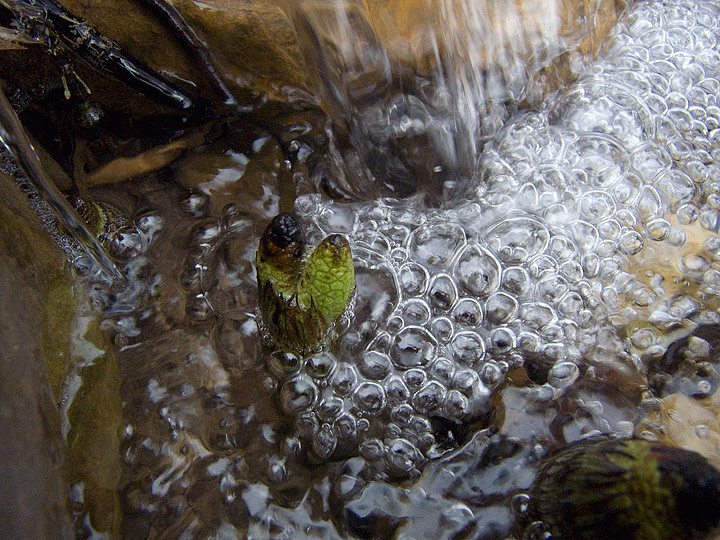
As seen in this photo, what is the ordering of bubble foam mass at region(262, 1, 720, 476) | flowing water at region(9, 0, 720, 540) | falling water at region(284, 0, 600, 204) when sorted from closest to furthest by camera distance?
flowing water at region(9, 0, 720, 540)
bubble foam mass at region(262, 1, 720, 476)
falling water at region(284, 0, 600, 204)

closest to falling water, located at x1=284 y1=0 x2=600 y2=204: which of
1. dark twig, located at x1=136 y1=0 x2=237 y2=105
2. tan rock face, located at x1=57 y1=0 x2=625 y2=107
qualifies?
tan rock face, located at x1=57 y1=0 x2=625 y2=107

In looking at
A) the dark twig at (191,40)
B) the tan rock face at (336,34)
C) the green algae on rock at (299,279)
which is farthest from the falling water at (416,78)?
the green algae on rock at (299,279)

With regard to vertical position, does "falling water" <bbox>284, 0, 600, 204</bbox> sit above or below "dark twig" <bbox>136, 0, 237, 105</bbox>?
below

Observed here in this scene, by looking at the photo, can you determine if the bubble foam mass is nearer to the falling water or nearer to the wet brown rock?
the falling water

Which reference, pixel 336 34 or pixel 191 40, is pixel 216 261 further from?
pixel 336 34

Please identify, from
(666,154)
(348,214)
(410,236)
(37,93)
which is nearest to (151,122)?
(37,93)

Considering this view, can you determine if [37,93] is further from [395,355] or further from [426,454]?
[426,454]

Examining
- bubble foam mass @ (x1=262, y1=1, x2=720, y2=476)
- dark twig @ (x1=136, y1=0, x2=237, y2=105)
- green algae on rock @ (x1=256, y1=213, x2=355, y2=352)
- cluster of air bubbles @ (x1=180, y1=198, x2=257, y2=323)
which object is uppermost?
dark twig @ (x1=136, y1=0, x2=237, y2=105)
